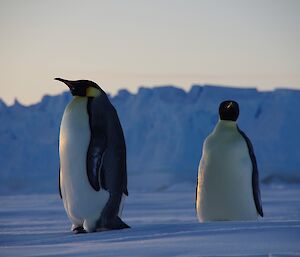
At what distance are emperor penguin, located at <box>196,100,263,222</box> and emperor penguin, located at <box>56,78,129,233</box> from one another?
3.61 feet

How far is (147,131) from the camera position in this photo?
31.1 m

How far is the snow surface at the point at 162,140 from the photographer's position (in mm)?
30391

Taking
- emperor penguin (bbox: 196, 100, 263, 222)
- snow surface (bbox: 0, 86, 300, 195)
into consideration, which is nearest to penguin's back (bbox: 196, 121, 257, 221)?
emperor penguin (bbox: 196, 100, 263, 222)

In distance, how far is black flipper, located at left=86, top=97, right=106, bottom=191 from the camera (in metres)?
5.76

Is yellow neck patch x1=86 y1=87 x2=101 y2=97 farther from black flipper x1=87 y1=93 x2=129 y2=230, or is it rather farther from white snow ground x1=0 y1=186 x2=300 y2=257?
white snow ground x1=0 y1=186 x2=300 y2=257

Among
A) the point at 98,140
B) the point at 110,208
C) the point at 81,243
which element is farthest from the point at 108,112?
the point at 81,243

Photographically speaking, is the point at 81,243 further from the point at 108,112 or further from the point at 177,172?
Answer: the point at 177,172

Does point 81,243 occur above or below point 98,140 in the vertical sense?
below

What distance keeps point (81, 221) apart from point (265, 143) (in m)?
25.7

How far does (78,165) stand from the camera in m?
5.86

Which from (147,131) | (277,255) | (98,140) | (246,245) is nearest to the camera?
(277,255)

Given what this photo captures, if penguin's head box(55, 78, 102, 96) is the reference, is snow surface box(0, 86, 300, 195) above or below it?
below

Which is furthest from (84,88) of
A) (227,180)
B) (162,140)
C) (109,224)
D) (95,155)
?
(162,140)

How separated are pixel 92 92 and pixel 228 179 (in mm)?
1479
